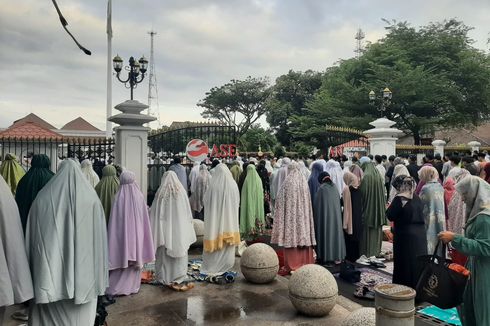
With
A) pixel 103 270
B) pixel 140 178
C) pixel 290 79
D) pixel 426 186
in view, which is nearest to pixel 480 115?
pixel 290 79

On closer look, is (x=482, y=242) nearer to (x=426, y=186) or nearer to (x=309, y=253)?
(x=426, y=186)

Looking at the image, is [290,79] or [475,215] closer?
[475,215]

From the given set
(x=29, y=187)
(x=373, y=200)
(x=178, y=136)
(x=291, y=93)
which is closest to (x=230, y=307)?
(x=29, y=187)

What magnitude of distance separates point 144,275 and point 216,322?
6.57 feet

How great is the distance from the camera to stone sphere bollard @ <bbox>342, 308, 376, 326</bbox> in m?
3.62

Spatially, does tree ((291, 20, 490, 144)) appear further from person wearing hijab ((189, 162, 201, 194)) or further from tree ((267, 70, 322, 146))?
person wearing hijab ((189, 162, 201, 194))

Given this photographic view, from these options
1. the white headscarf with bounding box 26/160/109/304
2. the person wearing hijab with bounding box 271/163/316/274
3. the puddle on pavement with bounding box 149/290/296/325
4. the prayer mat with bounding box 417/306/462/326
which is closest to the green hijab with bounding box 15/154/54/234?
the white headscarf with bounding box 26/160/109/304

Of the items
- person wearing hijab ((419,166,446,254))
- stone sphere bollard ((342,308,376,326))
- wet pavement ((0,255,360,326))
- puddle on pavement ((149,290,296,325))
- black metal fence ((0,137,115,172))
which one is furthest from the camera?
black metal fence ((0,137,115,172))

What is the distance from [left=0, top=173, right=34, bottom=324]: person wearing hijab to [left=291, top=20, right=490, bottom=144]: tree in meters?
24.1

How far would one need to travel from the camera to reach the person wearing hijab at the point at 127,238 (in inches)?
200

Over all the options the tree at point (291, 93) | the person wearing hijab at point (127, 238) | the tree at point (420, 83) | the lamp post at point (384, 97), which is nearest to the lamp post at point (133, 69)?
the person wearing hijab at point (127, 238)

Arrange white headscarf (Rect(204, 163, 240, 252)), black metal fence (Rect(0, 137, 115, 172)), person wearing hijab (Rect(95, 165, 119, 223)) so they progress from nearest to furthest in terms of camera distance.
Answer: person wearing hijab (Rect(95, 165, 119, 223)) < white headscarf (Rect(204, 163, 240, 252)) < black metal fence (Rect(0, 137, 115, 172))

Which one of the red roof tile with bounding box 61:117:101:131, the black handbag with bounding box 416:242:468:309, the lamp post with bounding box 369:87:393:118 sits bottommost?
the black handbag with bounding box 416:242:468:309

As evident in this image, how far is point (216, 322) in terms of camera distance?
14.9 feet
